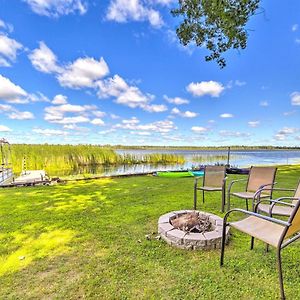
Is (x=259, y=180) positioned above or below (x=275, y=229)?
above

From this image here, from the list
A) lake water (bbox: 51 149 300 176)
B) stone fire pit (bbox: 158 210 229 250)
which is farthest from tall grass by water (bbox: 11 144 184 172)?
stone fire pit (bbox: 158 210 229 250)

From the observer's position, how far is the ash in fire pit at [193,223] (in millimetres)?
3027

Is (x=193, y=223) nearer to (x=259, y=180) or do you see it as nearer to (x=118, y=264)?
(x=118, y=264)

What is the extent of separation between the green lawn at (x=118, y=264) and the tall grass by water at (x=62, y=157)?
12.2 meters

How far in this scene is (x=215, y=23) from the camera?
231 inches

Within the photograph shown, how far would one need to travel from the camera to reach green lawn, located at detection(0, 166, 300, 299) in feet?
6.48

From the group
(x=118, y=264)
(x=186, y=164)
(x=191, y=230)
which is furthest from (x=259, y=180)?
(x=186, y=164)

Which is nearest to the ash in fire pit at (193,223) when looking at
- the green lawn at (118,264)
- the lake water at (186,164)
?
the green lawn at (118,264)

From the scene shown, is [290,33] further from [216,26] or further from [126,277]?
[126,277]

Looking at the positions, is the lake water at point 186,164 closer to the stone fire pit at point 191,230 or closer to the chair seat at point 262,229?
the stone fire pit at point 191,230

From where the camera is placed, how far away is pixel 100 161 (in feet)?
67.9

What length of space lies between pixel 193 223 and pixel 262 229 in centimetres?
107

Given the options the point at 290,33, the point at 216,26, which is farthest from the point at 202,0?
the point at 290,33

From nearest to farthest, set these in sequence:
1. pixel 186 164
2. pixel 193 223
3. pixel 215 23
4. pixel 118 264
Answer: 1. pixel 118 264
2. pixel 193 223
3. pixel 215 23
4. pixel 186 164
